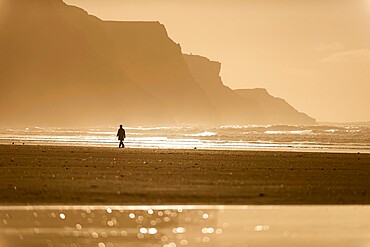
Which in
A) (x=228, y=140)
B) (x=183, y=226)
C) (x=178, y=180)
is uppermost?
(x=228, y=140)

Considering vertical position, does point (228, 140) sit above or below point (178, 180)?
above

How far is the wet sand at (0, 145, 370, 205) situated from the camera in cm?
2276

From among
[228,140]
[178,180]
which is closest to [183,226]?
[178,180]

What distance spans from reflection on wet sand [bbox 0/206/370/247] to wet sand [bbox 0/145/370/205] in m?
1.37

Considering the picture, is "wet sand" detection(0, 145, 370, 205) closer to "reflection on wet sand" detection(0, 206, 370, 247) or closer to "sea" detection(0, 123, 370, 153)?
"reflection on wet sand" detection(0, 206, 370, 247)

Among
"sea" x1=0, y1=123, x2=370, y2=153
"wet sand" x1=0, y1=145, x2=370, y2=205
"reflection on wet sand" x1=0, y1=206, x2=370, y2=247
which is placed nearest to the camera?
"reflection on wet sand" x1=0, y1=206, x2=370, y2=247

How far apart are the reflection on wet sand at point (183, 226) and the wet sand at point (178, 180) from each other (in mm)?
1367

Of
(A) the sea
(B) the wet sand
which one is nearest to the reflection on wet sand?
(B) the wet sand

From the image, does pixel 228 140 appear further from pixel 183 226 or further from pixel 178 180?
pixel 183 226

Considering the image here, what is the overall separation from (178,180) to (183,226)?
9.83m

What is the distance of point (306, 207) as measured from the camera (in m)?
21.6

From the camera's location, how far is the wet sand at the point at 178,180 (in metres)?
22.8

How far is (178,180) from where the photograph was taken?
27484 mm

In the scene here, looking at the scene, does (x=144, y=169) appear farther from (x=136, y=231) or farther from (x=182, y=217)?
(x=136, y=231)
